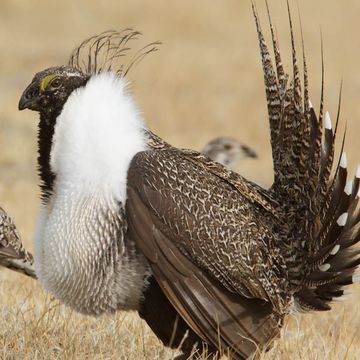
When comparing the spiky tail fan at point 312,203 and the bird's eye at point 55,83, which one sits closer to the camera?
the bird's eye at point 55,83

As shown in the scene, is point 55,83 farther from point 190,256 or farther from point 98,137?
point 190,256

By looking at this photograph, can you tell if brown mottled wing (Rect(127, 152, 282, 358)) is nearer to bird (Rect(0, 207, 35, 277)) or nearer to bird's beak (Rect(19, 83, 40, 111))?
bird's beak (Rect(19, 83, 40, 111))

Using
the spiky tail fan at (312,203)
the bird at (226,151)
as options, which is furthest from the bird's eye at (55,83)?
the bird at (226,151)

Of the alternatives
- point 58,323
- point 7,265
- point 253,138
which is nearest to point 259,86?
point 253,138

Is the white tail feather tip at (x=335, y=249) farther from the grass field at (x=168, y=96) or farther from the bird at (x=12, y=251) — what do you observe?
the bird at (x=12, y=251)

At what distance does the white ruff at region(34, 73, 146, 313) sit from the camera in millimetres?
4035

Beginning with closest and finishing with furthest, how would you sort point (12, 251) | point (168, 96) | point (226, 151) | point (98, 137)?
point (98, 137) → point (12, 251) → point (226, 151) → point (168, 96)

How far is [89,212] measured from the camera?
4047 millimetres

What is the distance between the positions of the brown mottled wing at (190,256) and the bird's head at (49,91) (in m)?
0.44

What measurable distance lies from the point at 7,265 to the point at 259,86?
47.4 ft

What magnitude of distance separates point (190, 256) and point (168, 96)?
16.0m

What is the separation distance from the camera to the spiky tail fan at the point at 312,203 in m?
4.42

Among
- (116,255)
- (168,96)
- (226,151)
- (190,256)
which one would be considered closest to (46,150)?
(116,255)

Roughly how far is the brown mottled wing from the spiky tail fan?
33 cm
